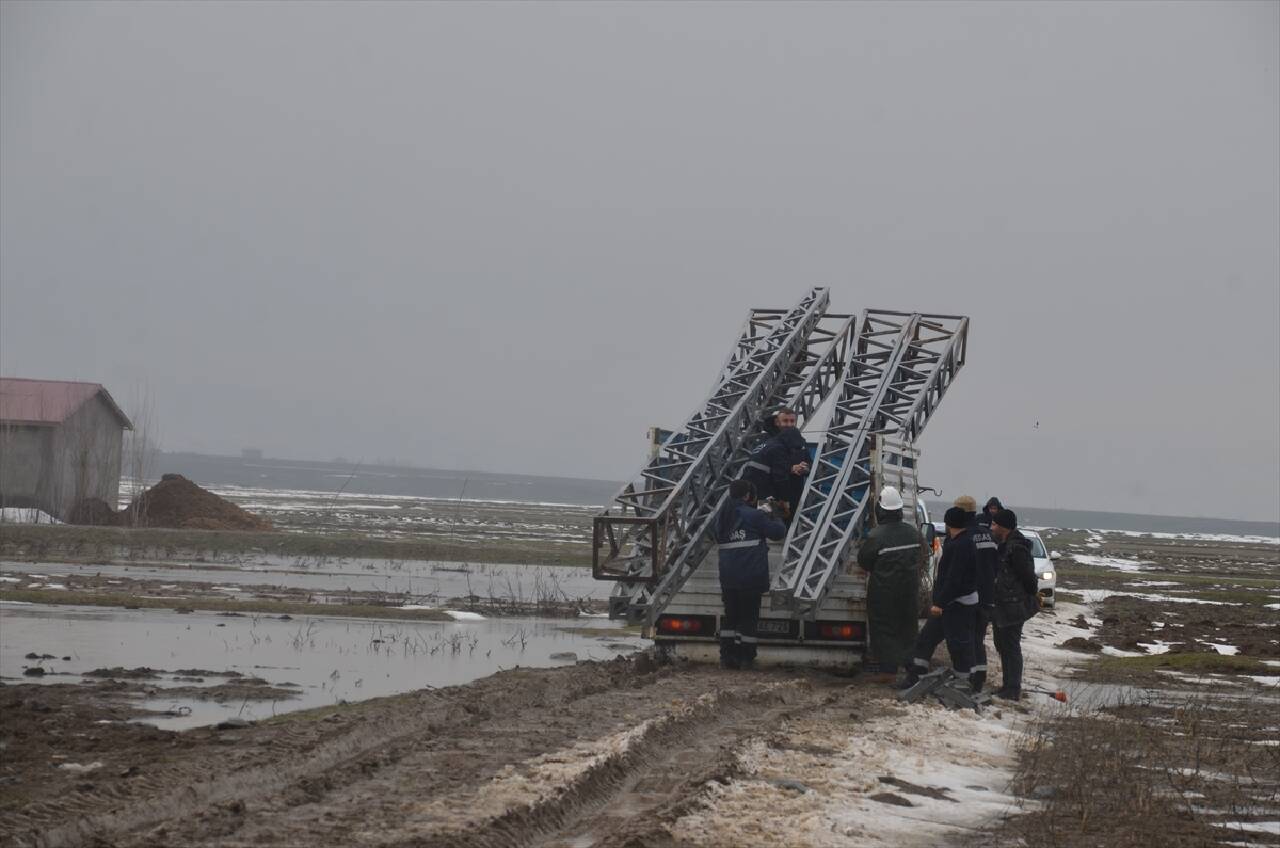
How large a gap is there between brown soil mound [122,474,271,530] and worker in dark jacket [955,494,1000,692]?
4352 cm

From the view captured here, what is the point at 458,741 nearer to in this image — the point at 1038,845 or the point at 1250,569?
the point at 1038,845

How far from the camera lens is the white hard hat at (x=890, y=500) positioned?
15555mm

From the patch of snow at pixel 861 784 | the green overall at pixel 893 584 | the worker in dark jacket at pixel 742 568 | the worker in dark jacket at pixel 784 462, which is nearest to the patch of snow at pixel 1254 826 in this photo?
the patch of snow at pixel 861 784

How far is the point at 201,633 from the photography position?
21875 millimetres

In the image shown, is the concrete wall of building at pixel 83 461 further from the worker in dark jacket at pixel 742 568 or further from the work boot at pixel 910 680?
the work boot at pixel 910 680

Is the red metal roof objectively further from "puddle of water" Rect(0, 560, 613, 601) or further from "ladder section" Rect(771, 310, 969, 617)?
"ladder section" Rect(771, 310, 969, 617)

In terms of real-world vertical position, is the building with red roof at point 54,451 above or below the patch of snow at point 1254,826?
above

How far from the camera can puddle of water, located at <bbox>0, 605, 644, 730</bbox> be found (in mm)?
16391

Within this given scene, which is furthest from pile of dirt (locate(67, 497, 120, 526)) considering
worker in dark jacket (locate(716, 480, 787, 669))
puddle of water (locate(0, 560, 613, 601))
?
worker in dark jacket (locate(716, 480, 787, 669))

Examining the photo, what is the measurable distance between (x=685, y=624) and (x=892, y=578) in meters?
2.51

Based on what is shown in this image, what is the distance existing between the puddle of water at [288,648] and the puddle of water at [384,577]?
6.32m

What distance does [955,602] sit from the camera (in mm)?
14656

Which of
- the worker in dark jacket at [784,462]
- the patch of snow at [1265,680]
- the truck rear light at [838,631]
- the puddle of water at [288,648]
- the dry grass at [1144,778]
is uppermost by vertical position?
the worker in dark jacket at [784,462]

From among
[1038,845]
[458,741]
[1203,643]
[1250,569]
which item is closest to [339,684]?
[458,741]
